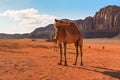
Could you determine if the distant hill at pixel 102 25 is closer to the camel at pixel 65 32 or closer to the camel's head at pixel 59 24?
the camel at pixel 65 32

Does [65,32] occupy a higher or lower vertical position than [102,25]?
lower

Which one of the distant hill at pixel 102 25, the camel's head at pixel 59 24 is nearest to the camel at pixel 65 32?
the camel's head at pixel 59 24

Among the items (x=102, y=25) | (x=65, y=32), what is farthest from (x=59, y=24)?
(x=102, y=25)

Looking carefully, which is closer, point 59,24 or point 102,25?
point 59,24

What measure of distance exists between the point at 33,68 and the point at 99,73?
11.3 feet

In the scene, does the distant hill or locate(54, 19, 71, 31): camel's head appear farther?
the distant hill

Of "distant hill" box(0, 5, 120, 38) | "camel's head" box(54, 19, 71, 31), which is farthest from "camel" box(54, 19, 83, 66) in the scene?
"distant hill" box(0, 5, 120, 38)

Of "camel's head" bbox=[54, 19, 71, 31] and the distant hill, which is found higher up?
the distant hill

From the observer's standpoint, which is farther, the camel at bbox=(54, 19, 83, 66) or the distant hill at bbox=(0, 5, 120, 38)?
the distant hill at bbox=(0, 5, 120, 38)

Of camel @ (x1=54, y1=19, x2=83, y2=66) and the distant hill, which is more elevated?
the distant hill

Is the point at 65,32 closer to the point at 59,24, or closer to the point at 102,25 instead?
the point at 59,24

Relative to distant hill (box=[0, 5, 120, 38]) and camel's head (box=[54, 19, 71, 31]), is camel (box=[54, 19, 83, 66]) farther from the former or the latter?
distant hill (box=[0, 5, 120, 38])

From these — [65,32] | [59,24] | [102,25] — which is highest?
[102,25]

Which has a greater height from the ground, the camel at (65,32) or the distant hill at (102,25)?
the distant hill at (102,25)
